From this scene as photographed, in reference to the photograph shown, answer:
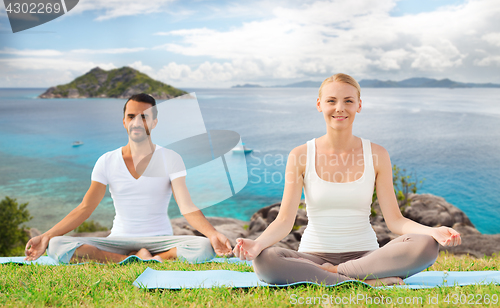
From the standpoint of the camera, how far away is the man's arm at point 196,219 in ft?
10.2

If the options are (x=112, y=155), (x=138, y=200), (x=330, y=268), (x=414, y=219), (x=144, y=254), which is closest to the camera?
(x=330, y=268)

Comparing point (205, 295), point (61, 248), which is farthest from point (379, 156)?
point (61, 248)

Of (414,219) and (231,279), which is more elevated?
(231,279)

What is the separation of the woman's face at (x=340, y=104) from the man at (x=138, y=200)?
1.50 m

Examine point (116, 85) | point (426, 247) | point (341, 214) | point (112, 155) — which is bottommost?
point (426, 247)

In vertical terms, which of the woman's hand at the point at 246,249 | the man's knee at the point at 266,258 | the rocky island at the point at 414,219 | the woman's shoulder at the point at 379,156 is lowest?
the rocky island at the point at 414,219

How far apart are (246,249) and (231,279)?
499 mm

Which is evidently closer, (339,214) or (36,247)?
(339,214)

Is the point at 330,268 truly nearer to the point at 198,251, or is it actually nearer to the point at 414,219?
the point at 198,251

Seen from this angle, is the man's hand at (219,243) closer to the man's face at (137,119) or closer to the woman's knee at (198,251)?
the woman's knee at (198,251)

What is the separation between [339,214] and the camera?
2438mm

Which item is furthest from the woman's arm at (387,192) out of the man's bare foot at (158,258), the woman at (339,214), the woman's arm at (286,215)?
the man's bare foot at (158,258)

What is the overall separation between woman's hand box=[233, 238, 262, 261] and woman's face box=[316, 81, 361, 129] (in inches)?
37.5

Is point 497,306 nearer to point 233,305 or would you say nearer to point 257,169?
point 233,305
